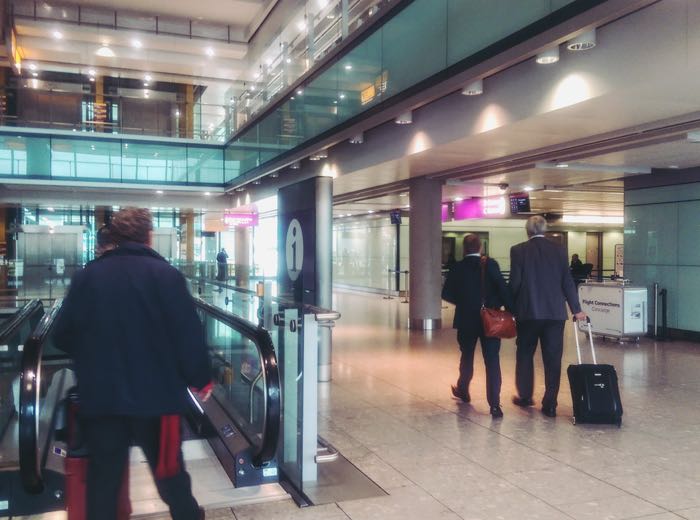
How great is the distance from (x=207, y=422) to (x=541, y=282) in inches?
133

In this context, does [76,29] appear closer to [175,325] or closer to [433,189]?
[433,189]

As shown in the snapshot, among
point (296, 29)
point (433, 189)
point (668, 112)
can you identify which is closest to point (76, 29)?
point (296, 29)

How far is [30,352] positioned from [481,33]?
5.27 meters

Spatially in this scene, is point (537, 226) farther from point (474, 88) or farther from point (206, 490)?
point (206, 490)

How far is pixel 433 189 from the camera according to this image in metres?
13.8

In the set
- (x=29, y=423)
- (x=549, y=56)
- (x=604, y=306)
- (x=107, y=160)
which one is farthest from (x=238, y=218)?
(x=29, y=423)

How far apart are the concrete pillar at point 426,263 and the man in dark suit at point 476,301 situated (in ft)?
23.2

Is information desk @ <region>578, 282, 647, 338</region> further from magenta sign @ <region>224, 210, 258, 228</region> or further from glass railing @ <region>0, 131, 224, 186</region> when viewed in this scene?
magenta sign @ <region>224, 210, 258, 228</region>

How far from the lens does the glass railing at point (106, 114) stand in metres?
21.9

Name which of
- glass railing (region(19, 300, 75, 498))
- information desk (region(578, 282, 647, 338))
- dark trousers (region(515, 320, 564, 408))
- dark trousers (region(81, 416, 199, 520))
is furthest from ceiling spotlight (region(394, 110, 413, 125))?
dark trousers (region(81, 416, 199, 520))

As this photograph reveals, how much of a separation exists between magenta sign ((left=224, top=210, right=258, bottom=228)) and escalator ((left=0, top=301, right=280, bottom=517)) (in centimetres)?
1604

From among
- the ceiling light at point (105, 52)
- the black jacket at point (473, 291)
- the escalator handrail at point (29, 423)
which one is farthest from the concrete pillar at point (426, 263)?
the ceiling light at point (105, 52)

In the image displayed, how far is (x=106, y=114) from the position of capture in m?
24.2

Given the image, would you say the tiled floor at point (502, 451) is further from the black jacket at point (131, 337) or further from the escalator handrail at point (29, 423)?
the black jacket at point (131, 337)
